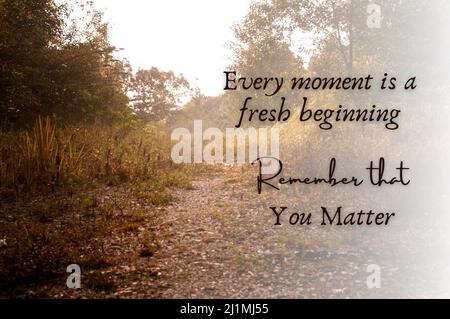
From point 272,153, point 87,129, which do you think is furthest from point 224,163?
point 87,129

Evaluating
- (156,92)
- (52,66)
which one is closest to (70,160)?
(52,66)

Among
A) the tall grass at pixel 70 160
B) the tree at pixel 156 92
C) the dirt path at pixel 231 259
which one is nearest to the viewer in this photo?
the dirt path at pixel 231 259

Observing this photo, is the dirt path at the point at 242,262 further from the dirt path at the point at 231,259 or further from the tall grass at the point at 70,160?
the tall grass at the point at 70,160

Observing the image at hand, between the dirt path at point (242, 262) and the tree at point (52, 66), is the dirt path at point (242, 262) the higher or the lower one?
the lower one

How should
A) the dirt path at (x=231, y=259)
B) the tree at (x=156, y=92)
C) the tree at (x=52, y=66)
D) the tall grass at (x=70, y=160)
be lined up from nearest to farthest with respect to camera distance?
1. the dirt path at (x=231, y=259)
2. the tall grass at (x=70, y=160)
3. the tree at (x=52, y=66)
4. the tree at (x=156, y=92)

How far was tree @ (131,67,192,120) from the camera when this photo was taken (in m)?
24.7

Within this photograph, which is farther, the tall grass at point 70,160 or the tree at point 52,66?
the tree at point 52,66

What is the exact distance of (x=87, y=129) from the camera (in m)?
13.6

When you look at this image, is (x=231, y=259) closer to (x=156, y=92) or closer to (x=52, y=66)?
(x=52, y=66)

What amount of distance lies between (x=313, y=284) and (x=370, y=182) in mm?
4779

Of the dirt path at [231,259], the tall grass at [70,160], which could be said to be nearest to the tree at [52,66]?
the tall grass at [70,160]

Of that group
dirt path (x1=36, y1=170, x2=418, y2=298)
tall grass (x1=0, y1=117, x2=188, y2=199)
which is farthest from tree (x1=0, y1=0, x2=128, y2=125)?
dirt path (x1=36, y1=170, x2=418, y2=298)

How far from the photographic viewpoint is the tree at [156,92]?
24725mm
